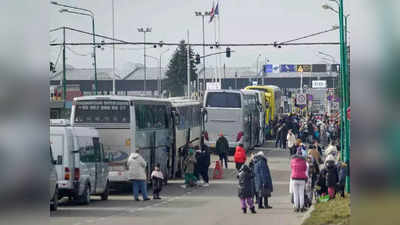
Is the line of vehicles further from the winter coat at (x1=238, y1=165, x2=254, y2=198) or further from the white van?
the winter coat at (x1=238, y1=165, x2=254, y2=198)

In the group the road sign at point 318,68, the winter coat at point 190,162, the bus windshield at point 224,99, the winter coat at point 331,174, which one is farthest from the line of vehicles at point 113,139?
the road sign at point 318,68

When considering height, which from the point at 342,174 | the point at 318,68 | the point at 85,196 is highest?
the point at 318,68

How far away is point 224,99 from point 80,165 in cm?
2662

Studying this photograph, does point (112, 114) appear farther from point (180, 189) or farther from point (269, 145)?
point (269, 145)

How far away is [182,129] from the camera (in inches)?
1441

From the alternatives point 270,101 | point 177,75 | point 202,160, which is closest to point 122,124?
point 202,160

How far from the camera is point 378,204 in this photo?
526 centimetres

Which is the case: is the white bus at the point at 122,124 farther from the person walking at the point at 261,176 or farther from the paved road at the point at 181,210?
the person walking at the point at 261,176

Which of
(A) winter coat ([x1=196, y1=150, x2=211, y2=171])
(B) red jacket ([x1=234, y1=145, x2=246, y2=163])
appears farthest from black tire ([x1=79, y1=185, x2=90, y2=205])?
(B) red jacket ([x1=234, y1=145, x2=246, y2=163])

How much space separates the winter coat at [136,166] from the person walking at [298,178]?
536 centimetres

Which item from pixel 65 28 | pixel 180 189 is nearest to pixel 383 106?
pixel 65 28

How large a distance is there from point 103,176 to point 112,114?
2652mm

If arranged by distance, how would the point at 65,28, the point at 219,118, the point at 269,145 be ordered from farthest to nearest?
the point at 269,145
the point at 219,118
the point at 65,28

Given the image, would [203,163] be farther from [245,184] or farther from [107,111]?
[245,184]
